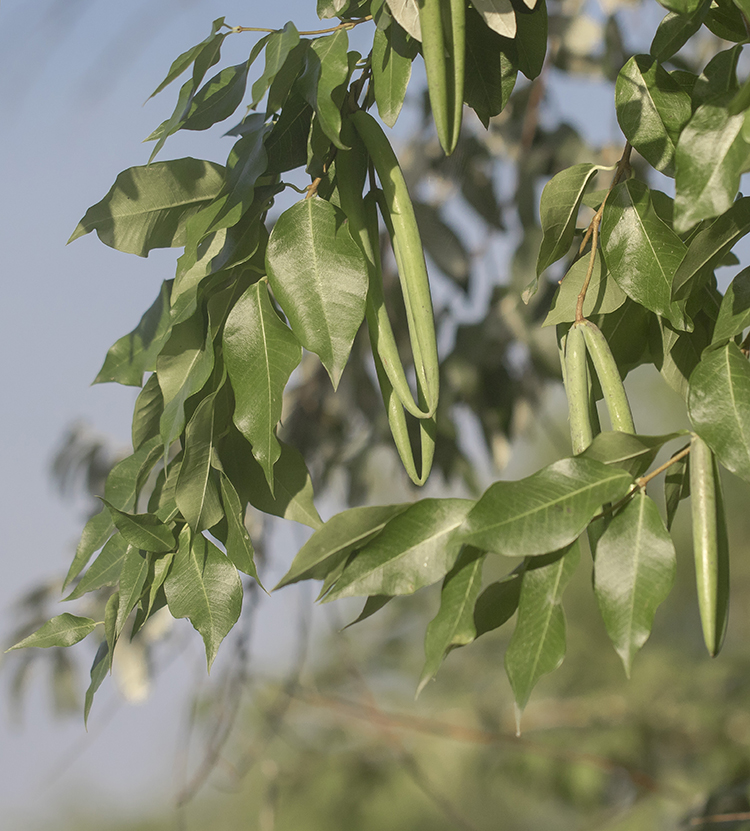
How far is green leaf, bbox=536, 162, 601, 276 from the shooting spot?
39 cm

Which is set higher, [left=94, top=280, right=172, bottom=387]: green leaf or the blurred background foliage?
[left=94, top=280, right=172, bottom=387]: green leaf

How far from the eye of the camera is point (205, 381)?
1.10ft

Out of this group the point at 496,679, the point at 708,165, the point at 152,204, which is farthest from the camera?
the point at 496,679

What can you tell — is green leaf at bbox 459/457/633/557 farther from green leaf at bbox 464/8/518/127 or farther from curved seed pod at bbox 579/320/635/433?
green leaf at bbox 464/8/518/127

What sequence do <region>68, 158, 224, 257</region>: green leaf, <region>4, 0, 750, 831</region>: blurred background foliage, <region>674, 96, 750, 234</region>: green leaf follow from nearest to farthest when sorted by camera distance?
<region>674, 96, 750, 234</region>: green leaf → <region>68, 158, 224, 257</region>: green leaf → <region>4, 0, 750, 831</region>: blurred background foliage

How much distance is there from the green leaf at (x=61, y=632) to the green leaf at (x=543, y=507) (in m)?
0.18

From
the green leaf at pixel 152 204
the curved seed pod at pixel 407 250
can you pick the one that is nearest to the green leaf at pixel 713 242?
the curved seed pod at pixel 407 250

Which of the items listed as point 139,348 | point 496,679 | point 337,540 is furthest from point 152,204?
point 496,679

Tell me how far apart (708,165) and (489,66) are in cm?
15

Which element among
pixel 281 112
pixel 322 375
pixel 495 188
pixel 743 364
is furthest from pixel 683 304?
pixel 322 375

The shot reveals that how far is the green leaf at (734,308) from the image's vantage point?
30cm

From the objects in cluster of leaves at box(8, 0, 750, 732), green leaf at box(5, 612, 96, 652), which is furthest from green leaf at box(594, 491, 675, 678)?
green leaf at box(5, 612, 96, 652)

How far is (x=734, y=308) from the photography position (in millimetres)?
311

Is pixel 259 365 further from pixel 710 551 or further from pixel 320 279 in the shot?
pixel 710 551
